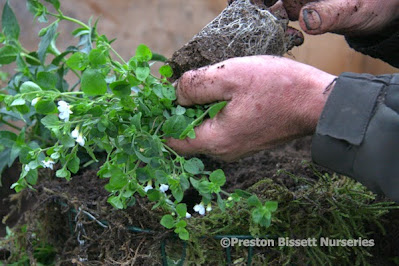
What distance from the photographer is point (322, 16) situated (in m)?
0.81

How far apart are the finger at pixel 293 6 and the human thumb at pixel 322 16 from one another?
9 centimetres

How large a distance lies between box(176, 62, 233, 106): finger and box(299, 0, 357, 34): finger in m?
0.19

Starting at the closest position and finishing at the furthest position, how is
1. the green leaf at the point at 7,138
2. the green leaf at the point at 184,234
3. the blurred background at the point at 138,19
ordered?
1. the green leaf at the point at 184,234
2. the green leaf at the point at 7,138
3. the blurred background at the point at 138,19

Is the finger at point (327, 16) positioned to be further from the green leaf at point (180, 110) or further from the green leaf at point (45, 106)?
the green leaf at point (45, 106)

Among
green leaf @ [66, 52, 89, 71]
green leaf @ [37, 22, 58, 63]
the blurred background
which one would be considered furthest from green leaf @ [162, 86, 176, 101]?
the blurred background

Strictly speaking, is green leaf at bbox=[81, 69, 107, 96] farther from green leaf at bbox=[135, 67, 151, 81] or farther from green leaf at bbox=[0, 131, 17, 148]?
green leaf at bbox=[0, 131, 17, 148]

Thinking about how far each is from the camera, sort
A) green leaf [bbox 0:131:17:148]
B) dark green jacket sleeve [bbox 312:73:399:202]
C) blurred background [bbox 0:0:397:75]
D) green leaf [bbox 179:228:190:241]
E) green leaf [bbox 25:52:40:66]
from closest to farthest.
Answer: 1. dark green jacket sleeve [bbox 312:73:399:202]
2. green leaf [bbox 179:228:190:241]
3. green leaf [bbox 0:131:17:148]
4. green leaf [bbox 25:52:40:66]
5. blurred background [bbox 0:0:397:75]

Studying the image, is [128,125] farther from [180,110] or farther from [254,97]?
[254,97]

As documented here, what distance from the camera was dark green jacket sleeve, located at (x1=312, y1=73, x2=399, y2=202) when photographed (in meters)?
0.63

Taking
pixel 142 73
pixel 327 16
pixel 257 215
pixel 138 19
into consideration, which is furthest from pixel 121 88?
pixel 138 19

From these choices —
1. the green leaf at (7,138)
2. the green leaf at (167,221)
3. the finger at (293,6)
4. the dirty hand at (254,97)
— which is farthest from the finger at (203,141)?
the green leaf at (7,138)

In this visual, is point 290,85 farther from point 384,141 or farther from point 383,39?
point 383,39

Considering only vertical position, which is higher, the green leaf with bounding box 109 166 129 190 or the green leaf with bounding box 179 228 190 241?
the green leaf with bounding box 109 166 129 190

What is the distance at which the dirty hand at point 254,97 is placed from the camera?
0.69 metres
